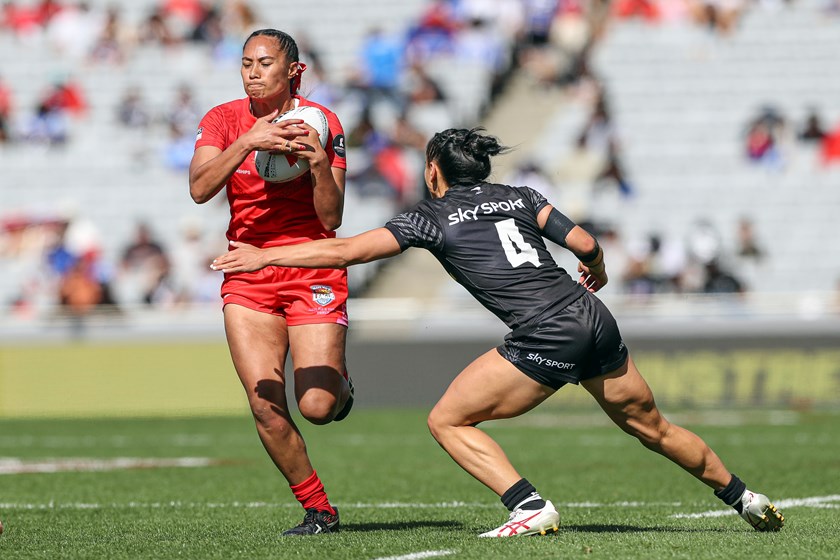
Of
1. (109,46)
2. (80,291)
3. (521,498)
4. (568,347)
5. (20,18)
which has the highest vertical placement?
(20,18)

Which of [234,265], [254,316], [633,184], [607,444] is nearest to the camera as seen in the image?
[234,265]

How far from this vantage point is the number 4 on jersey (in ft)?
20.2

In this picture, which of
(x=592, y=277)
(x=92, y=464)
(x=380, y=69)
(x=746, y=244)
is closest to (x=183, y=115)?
(x=380, y=69)

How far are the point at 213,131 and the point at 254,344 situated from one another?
105 cm

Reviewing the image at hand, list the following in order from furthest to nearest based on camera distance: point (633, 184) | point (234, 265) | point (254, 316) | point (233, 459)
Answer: point (633, 184), point (233, 459), point (254, 316), point (234, 265)

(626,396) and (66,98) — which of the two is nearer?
(626,396)

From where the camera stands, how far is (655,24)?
2247 cm

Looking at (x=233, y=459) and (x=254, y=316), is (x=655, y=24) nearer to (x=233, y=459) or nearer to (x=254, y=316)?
(x=233, y=459)

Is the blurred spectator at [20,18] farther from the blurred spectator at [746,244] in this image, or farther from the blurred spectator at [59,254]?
the blurred spectator at [746,244]

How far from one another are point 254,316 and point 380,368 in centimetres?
1002

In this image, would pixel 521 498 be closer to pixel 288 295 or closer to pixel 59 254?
pixel 288 295

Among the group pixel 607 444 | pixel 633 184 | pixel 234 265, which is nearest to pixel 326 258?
pixel 234 265

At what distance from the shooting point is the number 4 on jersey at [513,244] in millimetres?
6148

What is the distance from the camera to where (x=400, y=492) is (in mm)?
9102
